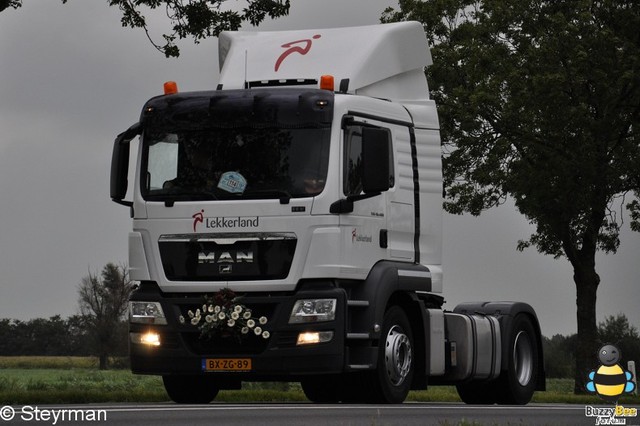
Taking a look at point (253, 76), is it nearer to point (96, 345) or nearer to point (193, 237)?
point (193, 237)

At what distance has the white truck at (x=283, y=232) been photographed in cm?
1576

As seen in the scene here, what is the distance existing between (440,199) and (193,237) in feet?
12.3

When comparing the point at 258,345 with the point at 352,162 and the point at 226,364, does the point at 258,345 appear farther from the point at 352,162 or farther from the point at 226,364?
the point at 352,162

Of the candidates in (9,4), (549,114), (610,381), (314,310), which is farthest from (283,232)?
(549,114)

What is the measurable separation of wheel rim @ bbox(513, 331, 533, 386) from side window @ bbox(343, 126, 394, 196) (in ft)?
18.9

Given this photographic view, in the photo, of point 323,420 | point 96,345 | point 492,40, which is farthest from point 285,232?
point 96,345

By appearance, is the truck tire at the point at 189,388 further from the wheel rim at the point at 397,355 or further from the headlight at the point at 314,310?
the wheel rim at the point at 397,355

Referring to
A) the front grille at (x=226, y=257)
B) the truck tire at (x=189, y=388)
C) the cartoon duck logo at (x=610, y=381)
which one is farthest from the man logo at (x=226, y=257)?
the cartoon duck logo at (x=610, y=381)

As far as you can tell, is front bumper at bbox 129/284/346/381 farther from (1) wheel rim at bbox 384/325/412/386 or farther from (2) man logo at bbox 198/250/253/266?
(1) wheel rim at bbox 384/325/412/386

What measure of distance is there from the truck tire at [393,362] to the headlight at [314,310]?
102cm

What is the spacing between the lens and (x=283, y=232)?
15727mm

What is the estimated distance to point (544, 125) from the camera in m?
38.9

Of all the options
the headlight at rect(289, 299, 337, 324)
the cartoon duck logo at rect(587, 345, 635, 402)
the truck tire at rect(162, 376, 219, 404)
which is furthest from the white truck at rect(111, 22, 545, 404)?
the cartoon duck logo at rect(587, 345, 635, 402)

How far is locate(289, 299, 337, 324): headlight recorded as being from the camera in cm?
1572
